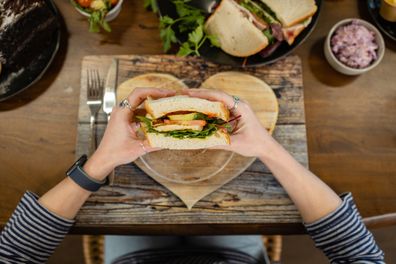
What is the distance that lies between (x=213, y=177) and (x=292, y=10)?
1.95ft

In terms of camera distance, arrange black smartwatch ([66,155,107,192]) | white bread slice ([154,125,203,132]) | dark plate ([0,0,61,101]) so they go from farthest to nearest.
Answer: dark plate ([0,0,61,101])
black smartwatch ([66,155,107,192])
white bread slice ([154,125,203,132])

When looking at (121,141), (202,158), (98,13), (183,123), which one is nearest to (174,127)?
(183,123)

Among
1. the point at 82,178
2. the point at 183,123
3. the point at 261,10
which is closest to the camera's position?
the point at 183,123

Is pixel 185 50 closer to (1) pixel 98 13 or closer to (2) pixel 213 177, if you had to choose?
(1) pixel 98 13

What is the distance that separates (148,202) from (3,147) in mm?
521

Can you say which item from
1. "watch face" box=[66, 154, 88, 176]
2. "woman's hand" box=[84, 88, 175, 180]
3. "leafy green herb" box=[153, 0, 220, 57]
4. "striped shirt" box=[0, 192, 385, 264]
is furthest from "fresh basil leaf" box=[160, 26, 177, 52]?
"striped shirt" box=[0, 192, 385, 264]

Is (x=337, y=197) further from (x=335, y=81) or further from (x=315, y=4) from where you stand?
(x=315, y=4)

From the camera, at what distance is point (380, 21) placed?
137 cm

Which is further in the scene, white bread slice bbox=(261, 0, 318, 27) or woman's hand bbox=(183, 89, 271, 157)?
white bread slice bbox=(261, 0, 318, 27)

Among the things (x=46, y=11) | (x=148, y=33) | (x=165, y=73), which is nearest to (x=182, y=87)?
(x=165, y=73)

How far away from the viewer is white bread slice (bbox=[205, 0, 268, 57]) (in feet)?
4.18

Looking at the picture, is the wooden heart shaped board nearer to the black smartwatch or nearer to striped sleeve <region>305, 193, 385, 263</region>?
the black smartwatch

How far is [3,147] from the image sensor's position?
1.34m

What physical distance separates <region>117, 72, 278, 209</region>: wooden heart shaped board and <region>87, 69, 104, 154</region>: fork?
2.6 inches
